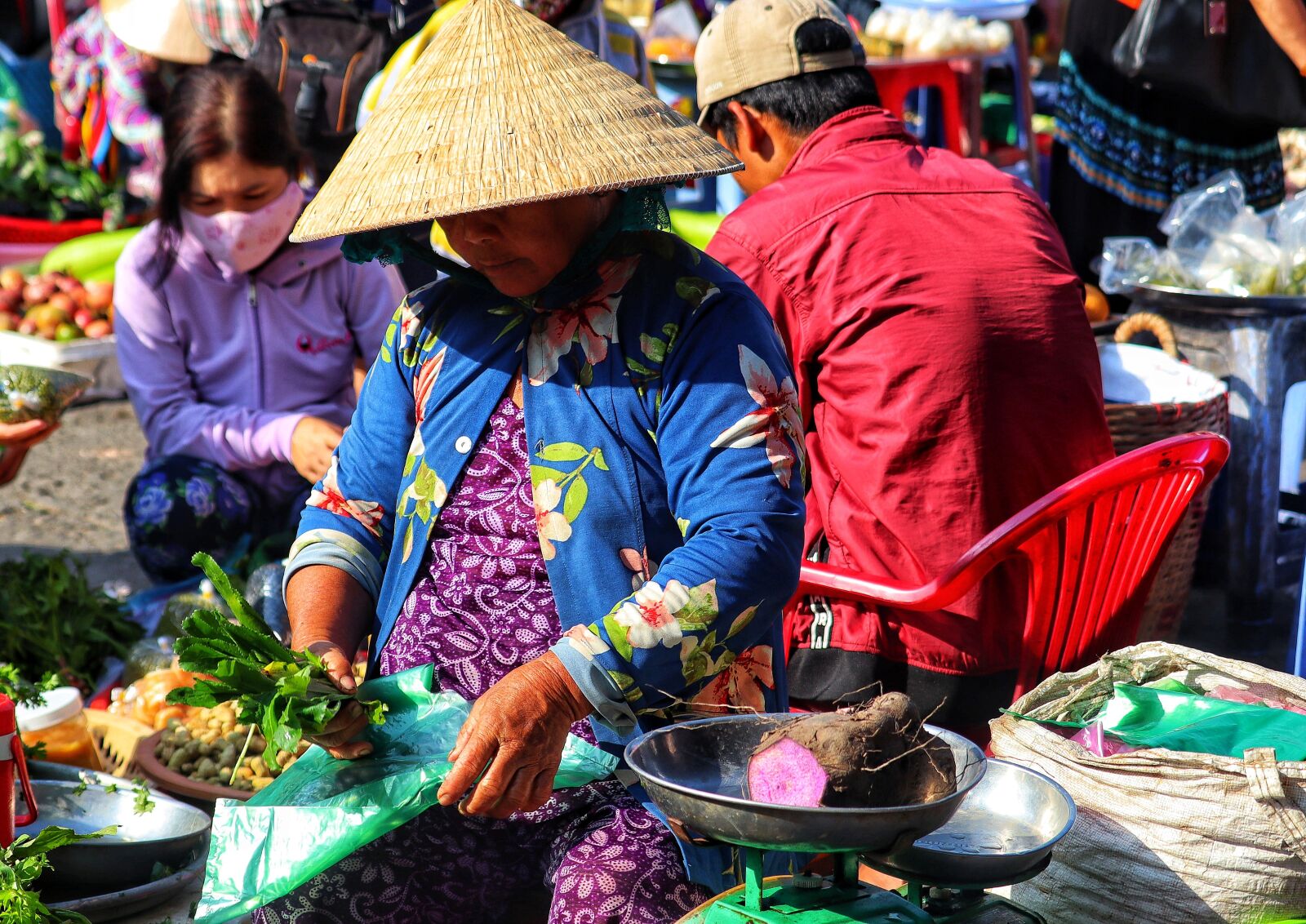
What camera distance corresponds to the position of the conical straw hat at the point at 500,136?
1786 millimetres

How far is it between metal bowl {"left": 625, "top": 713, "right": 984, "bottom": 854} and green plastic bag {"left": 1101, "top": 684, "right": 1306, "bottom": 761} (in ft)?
1.73

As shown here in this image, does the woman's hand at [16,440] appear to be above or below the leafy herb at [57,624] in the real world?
above

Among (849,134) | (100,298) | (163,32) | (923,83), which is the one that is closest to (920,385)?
(849,134)

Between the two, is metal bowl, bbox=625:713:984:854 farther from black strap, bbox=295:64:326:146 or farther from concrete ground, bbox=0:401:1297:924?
black strap, bbox=295:64:326:146

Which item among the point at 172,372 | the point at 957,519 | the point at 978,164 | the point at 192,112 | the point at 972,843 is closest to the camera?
the point at 972,843

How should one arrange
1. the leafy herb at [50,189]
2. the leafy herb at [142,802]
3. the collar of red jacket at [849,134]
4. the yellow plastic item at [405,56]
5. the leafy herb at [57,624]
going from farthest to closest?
the leafy herb at [50,189] < the yellow plastic item at [405,56] < the leafy herb at [57,624] < the collar of red jacket at [849,134] < the leafy herb at [142,802]

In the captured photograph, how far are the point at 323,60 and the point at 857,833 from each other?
160 inches

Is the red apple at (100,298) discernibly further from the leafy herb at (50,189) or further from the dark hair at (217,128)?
the dark hair at (217,128)

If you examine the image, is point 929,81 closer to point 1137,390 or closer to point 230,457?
point 1137,390

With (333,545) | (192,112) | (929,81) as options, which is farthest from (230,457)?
(929,81)

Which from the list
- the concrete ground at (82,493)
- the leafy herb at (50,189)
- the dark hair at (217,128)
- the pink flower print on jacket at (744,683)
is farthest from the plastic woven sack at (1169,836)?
the leafy herb at (50,189)

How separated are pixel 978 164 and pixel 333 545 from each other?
1518 millimetres

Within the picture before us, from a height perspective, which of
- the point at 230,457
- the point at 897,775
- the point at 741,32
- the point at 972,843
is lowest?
the point at 230,457

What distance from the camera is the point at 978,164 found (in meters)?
2.75
